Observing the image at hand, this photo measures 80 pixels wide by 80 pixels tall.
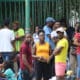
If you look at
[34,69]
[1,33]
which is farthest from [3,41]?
[34,69]

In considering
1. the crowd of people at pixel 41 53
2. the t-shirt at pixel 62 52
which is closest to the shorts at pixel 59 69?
the crowd of people at pixel 41 53

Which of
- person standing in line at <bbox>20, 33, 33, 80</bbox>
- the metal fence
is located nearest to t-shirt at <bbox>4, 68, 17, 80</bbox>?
person standing in line at <bbox>20, 33, 33, 80</bbox>

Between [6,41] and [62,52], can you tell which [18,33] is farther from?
[62,52]

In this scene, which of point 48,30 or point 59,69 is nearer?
point 59,69

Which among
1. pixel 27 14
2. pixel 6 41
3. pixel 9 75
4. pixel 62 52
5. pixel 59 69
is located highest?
pixel 27 14

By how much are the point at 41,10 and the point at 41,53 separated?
3313 mm

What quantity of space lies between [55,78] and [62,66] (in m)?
0.36

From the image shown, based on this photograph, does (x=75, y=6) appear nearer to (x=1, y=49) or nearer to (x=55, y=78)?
(x=1, y=49)

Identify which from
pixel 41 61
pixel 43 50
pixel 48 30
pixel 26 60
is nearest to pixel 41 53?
pixel 43 50

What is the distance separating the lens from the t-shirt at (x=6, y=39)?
1850 cm

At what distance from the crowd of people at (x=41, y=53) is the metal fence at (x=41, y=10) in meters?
0.65

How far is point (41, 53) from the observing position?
1712 centimetres

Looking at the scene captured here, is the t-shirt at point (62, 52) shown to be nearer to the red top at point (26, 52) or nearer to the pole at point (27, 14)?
the red top at point (26, 52)

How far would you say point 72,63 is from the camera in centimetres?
1877
